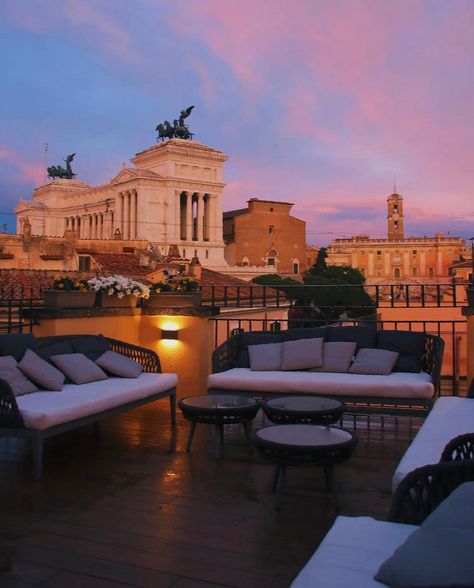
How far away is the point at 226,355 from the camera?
6000mm

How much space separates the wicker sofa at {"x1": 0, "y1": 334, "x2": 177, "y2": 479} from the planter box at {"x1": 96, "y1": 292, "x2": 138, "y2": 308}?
110cm

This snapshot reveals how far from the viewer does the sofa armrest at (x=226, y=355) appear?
227 inches

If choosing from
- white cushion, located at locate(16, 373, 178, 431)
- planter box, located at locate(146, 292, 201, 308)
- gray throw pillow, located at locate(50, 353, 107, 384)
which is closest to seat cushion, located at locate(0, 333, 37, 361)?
gray throw pillow, located at locate(50, 353, 107, 384)

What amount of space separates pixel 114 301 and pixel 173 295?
699 mm

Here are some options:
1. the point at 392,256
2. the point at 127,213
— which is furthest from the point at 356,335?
the point at 392,256

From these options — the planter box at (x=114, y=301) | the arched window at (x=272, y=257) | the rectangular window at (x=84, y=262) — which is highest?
the arched window at (x=272, y=257)

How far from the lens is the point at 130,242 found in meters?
44.9

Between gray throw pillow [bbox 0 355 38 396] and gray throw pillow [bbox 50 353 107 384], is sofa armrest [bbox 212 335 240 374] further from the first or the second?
gray throw pillow [bbox 0 355 38 396]

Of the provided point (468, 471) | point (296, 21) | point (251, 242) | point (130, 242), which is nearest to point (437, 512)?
point (468, 471)

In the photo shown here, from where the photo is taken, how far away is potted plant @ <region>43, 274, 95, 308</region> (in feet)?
21.7

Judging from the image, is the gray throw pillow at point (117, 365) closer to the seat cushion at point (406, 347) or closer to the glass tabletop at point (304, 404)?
the glass tabletop at point (304, 404)

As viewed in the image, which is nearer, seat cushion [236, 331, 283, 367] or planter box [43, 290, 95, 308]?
seat cushion [236, 331, 283, 367]

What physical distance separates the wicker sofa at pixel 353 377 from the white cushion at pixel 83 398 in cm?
59

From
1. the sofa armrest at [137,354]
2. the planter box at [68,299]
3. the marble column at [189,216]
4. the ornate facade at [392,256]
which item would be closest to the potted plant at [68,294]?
the planter box at [68,299]
